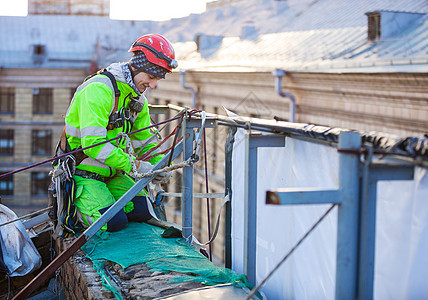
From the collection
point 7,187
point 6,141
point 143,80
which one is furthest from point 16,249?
point 6,141

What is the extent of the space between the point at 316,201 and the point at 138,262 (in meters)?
2.18

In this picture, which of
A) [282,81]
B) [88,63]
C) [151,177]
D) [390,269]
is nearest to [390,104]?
[282,81]

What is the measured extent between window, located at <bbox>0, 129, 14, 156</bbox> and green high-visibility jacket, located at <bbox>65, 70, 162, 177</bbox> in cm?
2640

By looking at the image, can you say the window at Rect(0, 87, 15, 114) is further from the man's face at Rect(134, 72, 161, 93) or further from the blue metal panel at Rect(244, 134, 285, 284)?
the blue metal panel at Rect(244, 134, 285, 284)

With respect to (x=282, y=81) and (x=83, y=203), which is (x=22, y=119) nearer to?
(x=282, y=81)

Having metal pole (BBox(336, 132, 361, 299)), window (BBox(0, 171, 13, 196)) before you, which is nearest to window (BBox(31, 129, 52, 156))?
window (BBox(0, 171, 13, 196))

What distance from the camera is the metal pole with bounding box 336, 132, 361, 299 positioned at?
261cm

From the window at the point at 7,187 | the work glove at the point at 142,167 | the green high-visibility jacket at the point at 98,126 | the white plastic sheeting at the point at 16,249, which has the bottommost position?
the window at the point at 7,187

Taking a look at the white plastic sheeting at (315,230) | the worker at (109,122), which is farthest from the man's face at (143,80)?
the white plastic sheeting at (315,230)

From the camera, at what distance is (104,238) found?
16.6 ft

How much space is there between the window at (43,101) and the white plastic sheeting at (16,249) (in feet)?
84.5

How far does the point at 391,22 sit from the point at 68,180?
6.09 m

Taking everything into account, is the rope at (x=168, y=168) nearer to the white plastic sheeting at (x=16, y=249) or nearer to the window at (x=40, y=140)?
the white plastic sheeting at (x=16, y=249)

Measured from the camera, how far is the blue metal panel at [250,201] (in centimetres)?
Answer: 349
